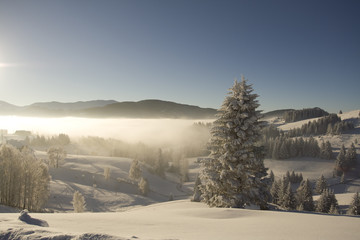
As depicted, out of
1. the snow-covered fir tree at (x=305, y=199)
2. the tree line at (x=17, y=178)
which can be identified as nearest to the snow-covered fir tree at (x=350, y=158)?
the snow-covered fir tree at (x=305, y=199)

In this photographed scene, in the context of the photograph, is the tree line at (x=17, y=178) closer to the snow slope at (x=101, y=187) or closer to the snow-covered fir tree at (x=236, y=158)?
the snow slope at (x=101, y=187)

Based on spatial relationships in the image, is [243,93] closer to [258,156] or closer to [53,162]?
[258,156]

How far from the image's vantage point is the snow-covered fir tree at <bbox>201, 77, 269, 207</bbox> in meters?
14.1

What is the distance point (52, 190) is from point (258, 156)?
2673 inches

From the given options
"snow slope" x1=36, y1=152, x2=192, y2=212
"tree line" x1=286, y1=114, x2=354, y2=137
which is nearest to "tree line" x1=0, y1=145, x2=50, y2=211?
"snow slope" x1=36, y1=152, x2=192, y2=212

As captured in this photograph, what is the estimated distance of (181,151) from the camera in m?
167

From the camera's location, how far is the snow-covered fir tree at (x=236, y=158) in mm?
14102

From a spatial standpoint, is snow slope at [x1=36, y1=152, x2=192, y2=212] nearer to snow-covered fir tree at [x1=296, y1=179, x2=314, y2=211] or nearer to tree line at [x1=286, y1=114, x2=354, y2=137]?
snow-covered fir tree at [x1=296, y1=179, x2=314, y2=211]

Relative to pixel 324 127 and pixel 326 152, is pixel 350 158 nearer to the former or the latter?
pixel 326 152

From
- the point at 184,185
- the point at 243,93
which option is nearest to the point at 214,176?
the point at 243,93

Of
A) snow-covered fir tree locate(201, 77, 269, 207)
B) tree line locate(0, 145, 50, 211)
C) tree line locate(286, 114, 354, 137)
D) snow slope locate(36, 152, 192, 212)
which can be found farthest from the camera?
tree line locate(286, 114, 354, 137)

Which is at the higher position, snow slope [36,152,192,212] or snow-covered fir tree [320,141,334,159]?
snow-covered fir tree [320,141,334,159]

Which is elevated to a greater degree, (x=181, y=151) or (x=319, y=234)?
(x=319, y=234)

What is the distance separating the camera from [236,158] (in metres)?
14.6
